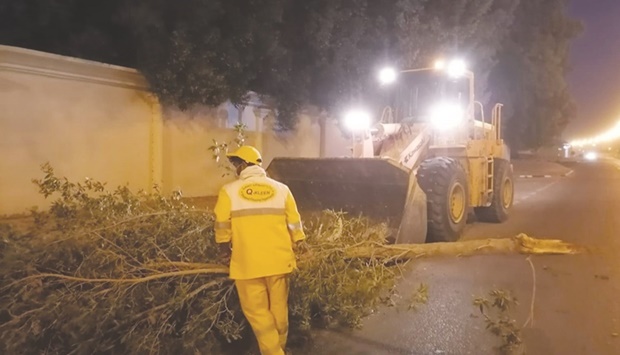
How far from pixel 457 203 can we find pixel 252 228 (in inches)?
221

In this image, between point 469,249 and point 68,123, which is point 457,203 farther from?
point 68,123

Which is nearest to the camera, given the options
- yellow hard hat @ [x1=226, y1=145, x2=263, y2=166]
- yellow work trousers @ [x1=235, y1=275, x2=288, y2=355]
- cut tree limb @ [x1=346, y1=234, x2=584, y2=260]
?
yellow work trousers @ [x1=235, y1=275, x2=288, y2=355]

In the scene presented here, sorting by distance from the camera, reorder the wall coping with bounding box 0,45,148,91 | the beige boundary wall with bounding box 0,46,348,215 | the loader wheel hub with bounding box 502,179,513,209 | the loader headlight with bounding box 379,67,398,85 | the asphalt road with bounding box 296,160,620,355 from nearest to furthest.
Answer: the asphalt road with bounding box 296,160,620,355, the wall coping with bounding box 0,45,148,91, the beige boundary wall with bounding box 0,46,348,215, the loader headlight with bounding box 379,67,398,85, the loader wheel hub with bounding box 502,179,513,209

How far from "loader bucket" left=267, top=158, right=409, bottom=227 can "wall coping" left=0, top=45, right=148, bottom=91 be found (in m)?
4.11

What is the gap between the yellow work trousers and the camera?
392 centimetres

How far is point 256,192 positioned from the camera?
400cm

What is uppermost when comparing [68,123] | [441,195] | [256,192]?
[68,123]

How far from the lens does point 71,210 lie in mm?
5836

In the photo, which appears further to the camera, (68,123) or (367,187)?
(68,123)

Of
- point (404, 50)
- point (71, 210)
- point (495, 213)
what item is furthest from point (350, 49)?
point (71, 210)

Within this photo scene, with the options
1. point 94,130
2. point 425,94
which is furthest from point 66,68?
point 425,94

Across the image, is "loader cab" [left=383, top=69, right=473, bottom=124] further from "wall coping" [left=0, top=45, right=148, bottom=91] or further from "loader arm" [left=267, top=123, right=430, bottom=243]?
"wall coping" [left=0, top=45, right=148, bottom=91]

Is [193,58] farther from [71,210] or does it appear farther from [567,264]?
[567,264]

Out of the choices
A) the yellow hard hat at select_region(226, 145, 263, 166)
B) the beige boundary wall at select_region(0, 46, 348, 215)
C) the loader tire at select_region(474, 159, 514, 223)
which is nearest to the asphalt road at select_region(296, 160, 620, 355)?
the loader tire at select_region(474, 159, 514, 223)
